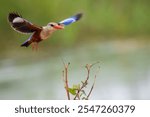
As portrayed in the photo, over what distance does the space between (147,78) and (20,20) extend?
942 mm

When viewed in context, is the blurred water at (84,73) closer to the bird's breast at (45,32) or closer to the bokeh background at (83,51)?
the bokeh background at (83,51)

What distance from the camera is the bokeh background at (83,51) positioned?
165 centimetres

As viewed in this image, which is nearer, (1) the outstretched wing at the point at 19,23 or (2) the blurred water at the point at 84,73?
(1) the outstretched wing at the point at 19,23

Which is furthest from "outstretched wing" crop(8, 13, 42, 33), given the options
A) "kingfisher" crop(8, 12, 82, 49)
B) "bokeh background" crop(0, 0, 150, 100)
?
"bokeh background" crop(0, 0, 150, 100)

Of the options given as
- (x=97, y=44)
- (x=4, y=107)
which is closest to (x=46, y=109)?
(x=4, y=107)

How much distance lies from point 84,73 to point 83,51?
0.49ft

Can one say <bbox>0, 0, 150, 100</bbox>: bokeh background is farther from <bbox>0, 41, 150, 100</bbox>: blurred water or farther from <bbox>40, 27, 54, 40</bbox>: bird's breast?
<bbox>40, 27, 54, 40</bbox>: bird's breast

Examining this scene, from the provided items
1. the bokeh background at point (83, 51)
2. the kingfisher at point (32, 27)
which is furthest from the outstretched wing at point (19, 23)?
the bokeh background at point (83, 51)

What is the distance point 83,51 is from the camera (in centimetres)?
179

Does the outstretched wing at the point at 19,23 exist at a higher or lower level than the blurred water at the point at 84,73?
lower

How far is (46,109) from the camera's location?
130 centimetres

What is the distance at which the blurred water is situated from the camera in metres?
1.71

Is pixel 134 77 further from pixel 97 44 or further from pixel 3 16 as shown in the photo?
pixel 3 16

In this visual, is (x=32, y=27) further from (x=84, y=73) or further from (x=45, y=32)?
(x=84, y=73)
